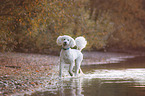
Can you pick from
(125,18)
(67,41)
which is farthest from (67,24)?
(125,18)

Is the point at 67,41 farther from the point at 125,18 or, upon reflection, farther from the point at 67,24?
the point at 125,18

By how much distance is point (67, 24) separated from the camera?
1006 inches

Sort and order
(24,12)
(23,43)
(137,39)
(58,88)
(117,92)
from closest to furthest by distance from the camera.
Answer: (117,92)
(58,88)
(24,12)
(23,43)
(137,39)

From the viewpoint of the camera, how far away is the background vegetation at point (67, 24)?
13.2m

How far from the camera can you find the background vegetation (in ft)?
43.3

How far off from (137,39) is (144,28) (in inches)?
95.2

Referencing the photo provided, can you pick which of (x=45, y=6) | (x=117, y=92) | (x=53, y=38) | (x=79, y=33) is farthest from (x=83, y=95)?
(x=79, y=33)

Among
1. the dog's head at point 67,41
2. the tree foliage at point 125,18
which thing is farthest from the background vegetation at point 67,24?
the dog's head at point 67,41

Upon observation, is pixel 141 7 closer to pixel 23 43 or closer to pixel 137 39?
pixel 137 39

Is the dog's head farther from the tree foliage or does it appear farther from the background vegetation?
the tree foliage

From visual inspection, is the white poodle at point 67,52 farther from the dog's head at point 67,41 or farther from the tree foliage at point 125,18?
the tree foliage at point 125,18

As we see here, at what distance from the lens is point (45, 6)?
1312 centimetres

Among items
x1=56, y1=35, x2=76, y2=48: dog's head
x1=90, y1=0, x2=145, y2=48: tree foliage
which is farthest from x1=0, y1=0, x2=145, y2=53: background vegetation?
x1=56, y1=35, x2=76, y2=48: dog's head

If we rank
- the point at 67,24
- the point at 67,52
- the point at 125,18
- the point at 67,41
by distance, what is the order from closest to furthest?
the point at 67,41 → the point at 67,52 → the point at 67,24 → the point at 125,18
